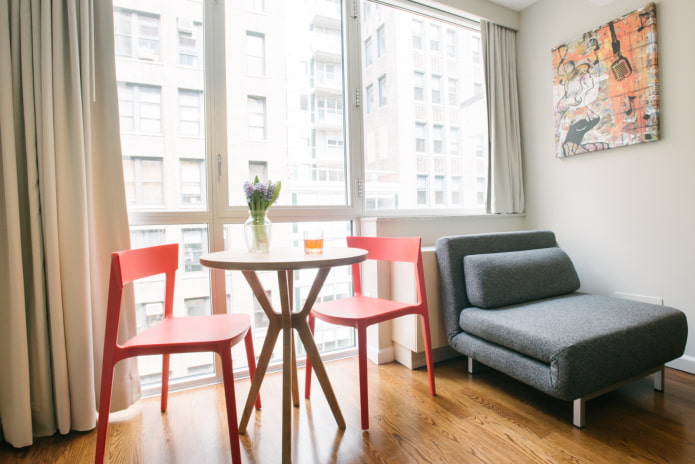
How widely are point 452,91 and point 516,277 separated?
1659 mm

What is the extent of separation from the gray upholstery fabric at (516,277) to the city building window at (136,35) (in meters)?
2.09

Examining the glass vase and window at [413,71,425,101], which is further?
window at [413,71,425,101]

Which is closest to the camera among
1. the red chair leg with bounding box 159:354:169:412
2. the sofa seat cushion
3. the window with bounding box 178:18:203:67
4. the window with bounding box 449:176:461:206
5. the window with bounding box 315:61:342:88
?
the sofa seat cushion

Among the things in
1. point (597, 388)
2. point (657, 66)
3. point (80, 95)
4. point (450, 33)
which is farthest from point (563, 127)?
point (80, 95)

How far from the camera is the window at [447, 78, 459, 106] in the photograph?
288 centimetres

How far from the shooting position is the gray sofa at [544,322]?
4.78 feet

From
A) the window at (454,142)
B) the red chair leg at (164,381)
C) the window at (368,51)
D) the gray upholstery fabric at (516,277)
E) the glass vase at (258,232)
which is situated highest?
the window at (368,51)

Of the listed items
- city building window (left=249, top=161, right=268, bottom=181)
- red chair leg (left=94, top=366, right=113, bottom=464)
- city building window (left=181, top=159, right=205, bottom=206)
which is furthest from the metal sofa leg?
city building window (left=181, top=159, right=205, bottom=206)

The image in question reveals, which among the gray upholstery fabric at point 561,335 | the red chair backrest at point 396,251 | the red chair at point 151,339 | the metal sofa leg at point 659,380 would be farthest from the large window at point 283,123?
the metal sofa leg at point 659,380

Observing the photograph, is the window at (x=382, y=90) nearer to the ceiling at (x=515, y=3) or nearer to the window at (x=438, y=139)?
the window at (x=438, y=139)

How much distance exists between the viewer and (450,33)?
2.86 meters

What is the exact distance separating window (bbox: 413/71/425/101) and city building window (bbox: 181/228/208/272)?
186 cm

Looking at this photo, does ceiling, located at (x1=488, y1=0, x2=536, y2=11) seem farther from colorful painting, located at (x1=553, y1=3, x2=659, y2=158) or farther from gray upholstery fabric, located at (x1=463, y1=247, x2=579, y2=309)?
gray upholstery fabric, located at (x1=463, y1=247, x2=579, y2=309)

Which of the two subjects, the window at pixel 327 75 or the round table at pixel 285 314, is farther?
the window at pixel 327 75
